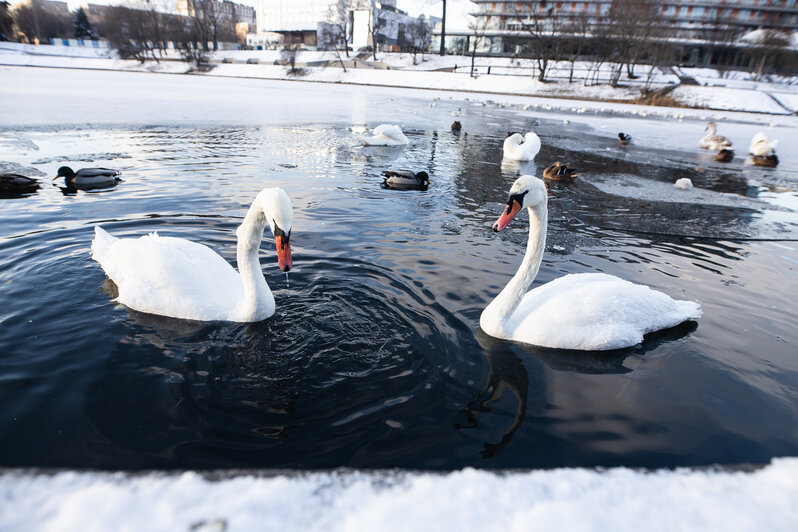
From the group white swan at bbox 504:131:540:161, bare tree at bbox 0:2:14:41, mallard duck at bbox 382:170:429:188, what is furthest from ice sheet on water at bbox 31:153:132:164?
bare tree at bbox 0:2:14:41

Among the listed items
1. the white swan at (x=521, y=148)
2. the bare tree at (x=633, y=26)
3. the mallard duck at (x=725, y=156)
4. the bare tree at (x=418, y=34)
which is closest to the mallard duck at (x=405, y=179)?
the white swan at (x=521, y=148)

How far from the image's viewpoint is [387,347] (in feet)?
12.3

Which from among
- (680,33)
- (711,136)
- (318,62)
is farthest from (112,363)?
(680,33)

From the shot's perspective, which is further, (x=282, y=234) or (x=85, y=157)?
(x=85, y=157)

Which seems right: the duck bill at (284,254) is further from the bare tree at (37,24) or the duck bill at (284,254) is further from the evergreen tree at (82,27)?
the bare tree at (37,24)

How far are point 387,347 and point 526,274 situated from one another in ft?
4.67

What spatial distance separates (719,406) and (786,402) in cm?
55

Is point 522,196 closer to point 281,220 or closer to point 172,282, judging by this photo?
point 281,220

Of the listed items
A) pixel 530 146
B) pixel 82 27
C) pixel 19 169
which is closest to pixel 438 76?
pixel 530 146

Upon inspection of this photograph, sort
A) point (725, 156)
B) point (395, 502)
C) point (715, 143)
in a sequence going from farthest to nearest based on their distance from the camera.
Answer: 1. point (715, 143)
2. point (725, 156)
3. point (395, 502)

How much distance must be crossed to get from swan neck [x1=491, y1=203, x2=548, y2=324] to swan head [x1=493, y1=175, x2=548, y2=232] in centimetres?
14

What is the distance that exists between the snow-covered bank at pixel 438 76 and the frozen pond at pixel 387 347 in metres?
38.4

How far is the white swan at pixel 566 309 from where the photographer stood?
12.6 ft

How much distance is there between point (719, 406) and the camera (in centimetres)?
333
